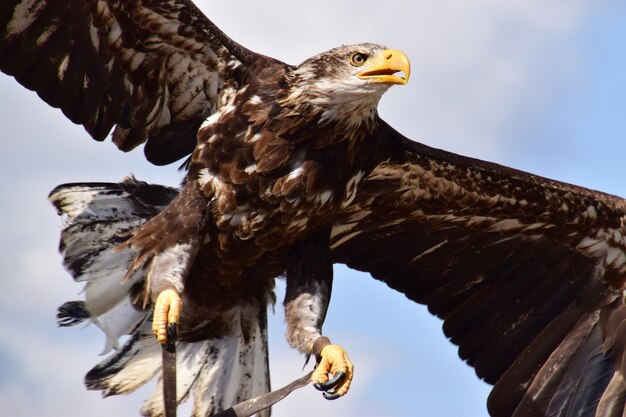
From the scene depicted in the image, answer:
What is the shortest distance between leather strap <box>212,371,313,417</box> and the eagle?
17cm

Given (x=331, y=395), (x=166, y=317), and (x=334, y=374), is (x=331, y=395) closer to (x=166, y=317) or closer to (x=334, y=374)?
(x=334, y=374)

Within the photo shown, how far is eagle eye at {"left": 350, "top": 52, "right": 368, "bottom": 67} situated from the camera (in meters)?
8.88

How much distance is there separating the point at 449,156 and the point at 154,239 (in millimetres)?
2455

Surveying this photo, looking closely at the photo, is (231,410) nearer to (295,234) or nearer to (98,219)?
(295,234)

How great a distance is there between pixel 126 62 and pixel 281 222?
5.25ft

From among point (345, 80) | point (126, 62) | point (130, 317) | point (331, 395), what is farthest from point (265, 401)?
point (126, 62)

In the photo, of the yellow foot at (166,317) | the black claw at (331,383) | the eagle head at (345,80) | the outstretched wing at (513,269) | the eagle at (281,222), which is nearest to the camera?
the yellow foot at (166,317)

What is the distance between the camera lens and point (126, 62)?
30.4ft

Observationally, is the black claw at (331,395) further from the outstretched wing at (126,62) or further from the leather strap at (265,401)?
the outstretched wing at (126,62)

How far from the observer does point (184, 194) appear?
9.22 meters

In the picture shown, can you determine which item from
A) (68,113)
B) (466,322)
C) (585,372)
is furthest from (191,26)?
(585,372)

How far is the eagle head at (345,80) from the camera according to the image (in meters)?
8.81

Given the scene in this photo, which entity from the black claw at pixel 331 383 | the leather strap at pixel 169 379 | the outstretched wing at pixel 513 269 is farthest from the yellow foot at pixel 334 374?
the outstretched wing at pixel 513 269

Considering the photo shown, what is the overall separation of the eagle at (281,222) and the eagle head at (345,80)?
0.01 metres
